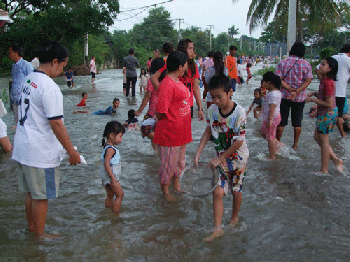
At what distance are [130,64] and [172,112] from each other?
Answer: 10.5m

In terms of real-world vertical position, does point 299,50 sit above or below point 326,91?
above

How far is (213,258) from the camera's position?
10.6ft

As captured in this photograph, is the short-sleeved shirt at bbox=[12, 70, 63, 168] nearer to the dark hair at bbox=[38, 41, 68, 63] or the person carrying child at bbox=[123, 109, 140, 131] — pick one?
the dark hair at bbox=[38, 41, 68, 63]

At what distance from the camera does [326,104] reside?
16.8 feet

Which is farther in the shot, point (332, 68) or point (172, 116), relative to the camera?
point (332, 68)

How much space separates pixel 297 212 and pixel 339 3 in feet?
68.2

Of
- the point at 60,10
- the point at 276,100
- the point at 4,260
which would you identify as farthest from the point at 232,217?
the point at 60,10

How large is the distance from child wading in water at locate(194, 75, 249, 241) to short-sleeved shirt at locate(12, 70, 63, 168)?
1.40m

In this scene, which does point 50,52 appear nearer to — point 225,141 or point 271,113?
point 225,141

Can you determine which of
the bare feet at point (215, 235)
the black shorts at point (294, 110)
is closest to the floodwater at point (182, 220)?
the bare feet at point (215, 235)

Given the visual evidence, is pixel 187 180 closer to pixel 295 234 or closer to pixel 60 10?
pixel 295 234

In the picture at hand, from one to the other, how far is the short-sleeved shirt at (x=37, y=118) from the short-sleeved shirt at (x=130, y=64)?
37.1 feet

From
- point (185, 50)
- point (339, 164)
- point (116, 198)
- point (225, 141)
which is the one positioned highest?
point (185, 50)

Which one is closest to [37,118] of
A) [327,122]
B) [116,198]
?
[116,198]
